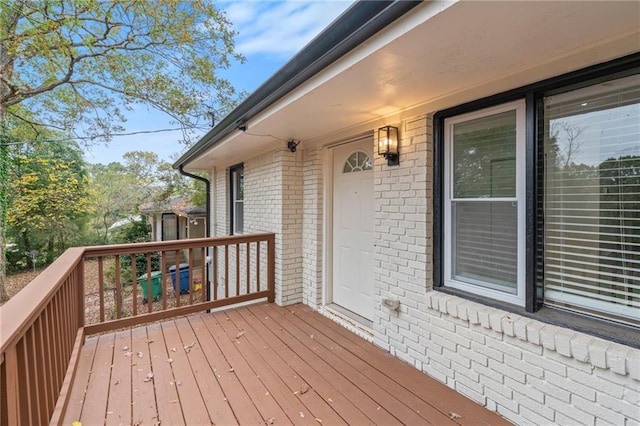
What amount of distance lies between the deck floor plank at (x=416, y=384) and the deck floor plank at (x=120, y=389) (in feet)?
5.88

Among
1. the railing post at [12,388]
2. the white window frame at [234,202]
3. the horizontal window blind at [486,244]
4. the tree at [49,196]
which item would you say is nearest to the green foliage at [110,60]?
the white window frame at [234,202]

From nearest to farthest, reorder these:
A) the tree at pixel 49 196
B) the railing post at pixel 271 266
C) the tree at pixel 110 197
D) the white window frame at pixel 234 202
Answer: the railing post at pixel 271 266, the white window frame at pixel 234 202, the tree at pixel 49 196, the tree at pixel 110 197

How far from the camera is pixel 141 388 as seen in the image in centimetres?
226

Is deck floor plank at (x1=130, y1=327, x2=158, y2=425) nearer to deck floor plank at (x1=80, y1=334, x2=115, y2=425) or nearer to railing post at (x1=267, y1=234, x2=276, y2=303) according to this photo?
deck floor plank at (x1=80, y1=334, x2=115, y2=425)

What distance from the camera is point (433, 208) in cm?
247

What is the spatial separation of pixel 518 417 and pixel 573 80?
212 cm

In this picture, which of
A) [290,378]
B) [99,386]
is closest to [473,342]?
[290,378]

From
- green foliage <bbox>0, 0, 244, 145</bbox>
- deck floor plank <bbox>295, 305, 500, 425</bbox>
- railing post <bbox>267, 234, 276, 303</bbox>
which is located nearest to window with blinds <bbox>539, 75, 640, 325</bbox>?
deck floor plank <bbox>295, 305, 500, 425</bbox>

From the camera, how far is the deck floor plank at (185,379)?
1.98 meters

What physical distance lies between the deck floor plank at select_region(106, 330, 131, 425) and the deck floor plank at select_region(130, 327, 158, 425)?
0.03 m

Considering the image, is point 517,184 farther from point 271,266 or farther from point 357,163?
point 271,266

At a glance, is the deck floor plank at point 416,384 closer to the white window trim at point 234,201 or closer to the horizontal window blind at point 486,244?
the horizontal window blind at point 486,244

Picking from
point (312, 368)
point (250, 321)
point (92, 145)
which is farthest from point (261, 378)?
point (92, 145)

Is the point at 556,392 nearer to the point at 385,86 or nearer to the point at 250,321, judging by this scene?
the point at 385,86
